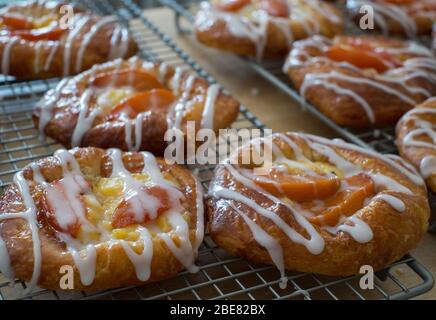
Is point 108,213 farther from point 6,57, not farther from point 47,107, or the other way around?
point 6,57

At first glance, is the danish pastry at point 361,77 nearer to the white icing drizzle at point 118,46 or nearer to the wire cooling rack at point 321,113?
the wire cooling rack at point 321,113

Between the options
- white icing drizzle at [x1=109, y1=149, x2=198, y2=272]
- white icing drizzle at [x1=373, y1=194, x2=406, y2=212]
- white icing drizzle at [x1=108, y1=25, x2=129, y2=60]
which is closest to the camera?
white icing drizzle at [x1=109, y1=149, x2=198, y2=272]

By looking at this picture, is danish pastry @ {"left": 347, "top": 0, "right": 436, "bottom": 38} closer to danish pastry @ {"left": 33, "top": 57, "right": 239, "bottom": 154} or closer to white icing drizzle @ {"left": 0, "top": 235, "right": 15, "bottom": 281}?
danish pastry @ {"left": 33, "top": 57, "right": 239, "bottom": 154}

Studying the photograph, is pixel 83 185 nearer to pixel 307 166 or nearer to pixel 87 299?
pixel 87 299

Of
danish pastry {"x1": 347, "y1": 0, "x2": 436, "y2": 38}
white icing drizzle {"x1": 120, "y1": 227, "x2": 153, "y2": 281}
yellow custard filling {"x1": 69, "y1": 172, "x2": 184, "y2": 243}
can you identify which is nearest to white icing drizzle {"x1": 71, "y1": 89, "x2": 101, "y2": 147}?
yellow custard filling {"x1": 69, "y1": 172, "x2": 184, "y2": 243}

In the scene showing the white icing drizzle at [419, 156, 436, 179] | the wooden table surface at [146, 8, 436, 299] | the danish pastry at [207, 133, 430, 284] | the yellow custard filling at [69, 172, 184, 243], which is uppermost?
the yellow custard filling at [69, 172, 184, 243]
